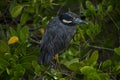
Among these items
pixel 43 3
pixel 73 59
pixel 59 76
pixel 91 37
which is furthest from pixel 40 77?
pixel 43 3

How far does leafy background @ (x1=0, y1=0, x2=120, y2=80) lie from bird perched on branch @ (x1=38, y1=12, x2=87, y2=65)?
0.19 feet

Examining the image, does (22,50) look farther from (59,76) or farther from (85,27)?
(85,27)

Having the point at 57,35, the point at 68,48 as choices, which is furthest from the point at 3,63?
the point at 68,48

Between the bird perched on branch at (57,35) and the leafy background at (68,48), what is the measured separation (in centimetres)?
6

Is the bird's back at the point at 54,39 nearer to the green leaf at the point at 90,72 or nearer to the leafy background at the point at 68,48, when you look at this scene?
the leafy background at the point at 68,48

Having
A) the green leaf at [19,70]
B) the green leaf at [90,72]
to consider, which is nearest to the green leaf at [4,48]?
the green leaf at [19,70]

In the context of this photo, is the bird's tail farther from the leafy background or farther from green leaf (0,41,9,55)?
green leaf (0,41,9,55)

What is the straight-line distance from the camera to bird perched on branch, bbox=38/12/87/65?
248cm

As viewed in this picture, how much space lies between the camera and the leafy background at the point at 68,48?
237cm

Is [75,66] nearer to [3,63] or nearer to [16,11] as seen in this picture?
[3,63]

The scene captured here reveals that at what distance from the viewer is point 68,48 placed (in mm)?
2721

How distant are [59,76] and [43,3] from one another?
2.23 feet

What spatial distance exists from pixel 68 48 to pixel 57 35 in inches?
8.0

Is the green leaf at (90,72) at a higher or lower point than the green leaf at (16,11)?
lower
